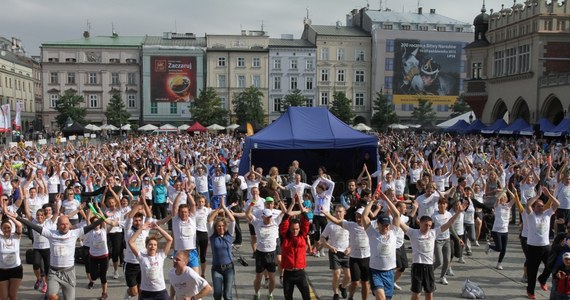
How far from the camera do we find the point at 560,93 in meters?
35.7

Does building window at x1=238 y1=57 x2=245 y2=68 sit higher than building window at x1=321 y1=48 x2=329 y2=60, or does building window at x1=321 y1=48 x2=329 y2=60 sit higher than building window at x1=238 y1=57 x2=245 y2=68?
building window at x1=321 y1=48 x2=329 y2=60

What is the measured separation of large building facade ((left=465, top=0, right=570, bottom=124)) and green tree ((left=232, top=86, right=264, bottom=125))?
22366mm

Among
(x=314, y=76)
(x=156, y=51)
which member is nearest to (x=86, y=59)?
(x=156, y=51)

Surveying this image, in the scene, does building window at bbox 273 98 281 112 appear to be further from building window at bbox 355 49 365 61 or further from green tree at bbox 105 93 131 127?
green tree at bbox 105 93 131 127

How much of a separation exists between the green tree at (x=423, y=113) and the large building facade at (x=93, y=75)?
104 ft

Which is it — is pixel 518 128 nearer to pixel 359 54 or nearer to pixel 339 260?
→ pixel 339 260

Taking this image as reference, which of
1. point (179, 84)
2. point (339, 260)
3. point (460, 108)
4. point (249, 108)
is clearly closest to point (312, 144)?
point (339, 260)

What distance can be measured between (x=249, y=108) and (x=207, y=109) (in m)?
4.50

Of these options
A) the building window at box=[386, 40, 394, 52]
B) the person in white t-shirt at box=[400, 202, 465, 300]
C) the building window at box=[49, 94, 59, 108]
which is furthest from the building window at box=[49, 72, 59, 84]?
the person in white t-shirt at box=[400, 202, 465, 300]

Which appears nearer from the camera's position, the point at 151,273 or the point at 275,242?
the point at 151,273

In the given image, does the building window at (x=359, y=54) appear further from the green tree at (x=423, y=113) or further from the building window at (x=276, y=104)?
the building window at (x=276, y=104)

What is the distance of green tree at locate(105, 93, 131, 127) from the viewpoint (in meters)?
60.7

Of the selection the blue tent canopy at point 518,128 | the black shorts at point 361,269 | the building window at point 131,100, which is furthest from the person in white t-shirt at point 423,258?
the building window at point 131,100

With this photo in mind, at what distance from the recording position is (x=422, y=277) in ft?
25.6
